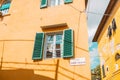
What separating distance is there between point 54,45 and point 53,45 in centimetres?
6

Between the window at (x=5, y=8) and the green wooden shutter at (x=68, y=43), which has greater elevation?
the window at (x=5, y=8)

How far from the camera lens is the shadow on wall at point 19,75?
9077mm

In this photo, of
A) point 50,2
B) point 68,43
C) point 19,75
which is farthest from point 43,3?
point 19,75

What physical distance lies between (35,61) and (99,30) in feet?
43.5

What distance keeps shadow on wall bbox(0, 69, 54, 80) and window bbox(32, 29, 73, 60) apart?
80cm

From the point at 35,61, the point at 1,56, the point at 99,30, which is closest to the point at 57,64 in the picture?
the point at 35,61

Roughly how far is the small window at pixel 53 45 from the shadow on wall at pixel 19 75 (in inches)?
45.1

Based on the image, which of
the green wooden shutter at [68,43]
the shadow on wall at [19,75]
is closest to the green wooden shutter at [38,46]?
the shadow on wall at [19,75]

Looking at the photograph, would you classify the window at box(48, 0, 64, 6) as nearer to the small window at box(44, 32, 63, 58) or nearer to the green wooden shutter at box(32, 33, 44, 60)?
the small window at box(44, 32, 63, 58)

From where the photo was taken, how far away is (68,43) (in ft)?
30.7

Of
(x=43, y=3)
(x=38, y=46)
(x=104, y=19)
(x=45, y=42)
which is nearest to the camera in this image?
(x=38, y=46)

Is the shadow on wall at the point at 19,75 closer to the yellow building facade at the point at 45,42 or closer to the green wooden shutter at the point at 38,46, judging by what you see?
the yellow building facade at the point at 45,42

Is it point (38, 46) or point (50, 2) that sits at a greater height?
point (50, 2)

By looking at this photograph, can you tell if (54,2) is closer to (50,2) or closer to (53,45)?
(50,2)
